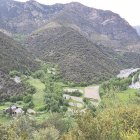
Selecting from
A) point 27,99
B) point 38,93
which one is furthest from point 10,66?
point 27,99

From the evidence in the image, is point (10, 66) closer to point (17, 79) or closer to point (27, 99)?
point (17, 79)

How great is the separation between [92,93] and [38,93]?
20.2m

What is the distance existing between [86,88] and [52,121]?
6569 cm

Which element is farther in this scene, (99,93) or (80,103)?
(99,93)

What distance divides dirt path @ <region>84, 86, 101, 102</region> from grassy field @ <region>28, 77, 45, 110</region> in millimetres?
14579

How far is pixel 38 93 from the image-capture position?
12875cm

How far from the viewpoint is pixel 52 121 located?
88750mm

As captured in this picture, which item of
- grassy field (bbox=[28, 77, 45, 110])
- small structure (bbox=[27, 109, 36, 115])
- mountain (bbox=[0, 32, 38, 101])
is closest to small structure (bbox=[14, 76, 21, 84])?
mountain (bbox=[0, 32, 38, 101])

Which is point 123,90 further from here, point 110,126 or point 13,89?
point 110,126

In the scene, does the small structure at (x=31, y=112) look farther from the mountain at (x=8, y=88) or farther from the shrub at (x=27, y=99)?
the mountain at (x=8, y=88)

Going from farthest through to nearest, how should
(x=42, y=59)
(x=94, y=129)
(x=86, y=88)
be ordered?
(x=42, y=59)
(x=86, y=88)
(x=94, y=129)

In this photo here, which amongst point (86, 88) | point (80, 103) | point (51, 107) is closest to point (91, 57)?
point (86, 88)

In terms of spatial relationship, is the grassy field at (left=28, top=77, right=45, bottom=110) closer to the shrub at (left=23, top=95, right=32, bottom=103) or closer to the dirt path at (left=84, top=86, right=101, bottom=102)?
the shrub at (left=23, top=95, right=32, bottom=103)

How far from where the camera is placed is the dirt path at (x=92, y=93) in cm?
13446
